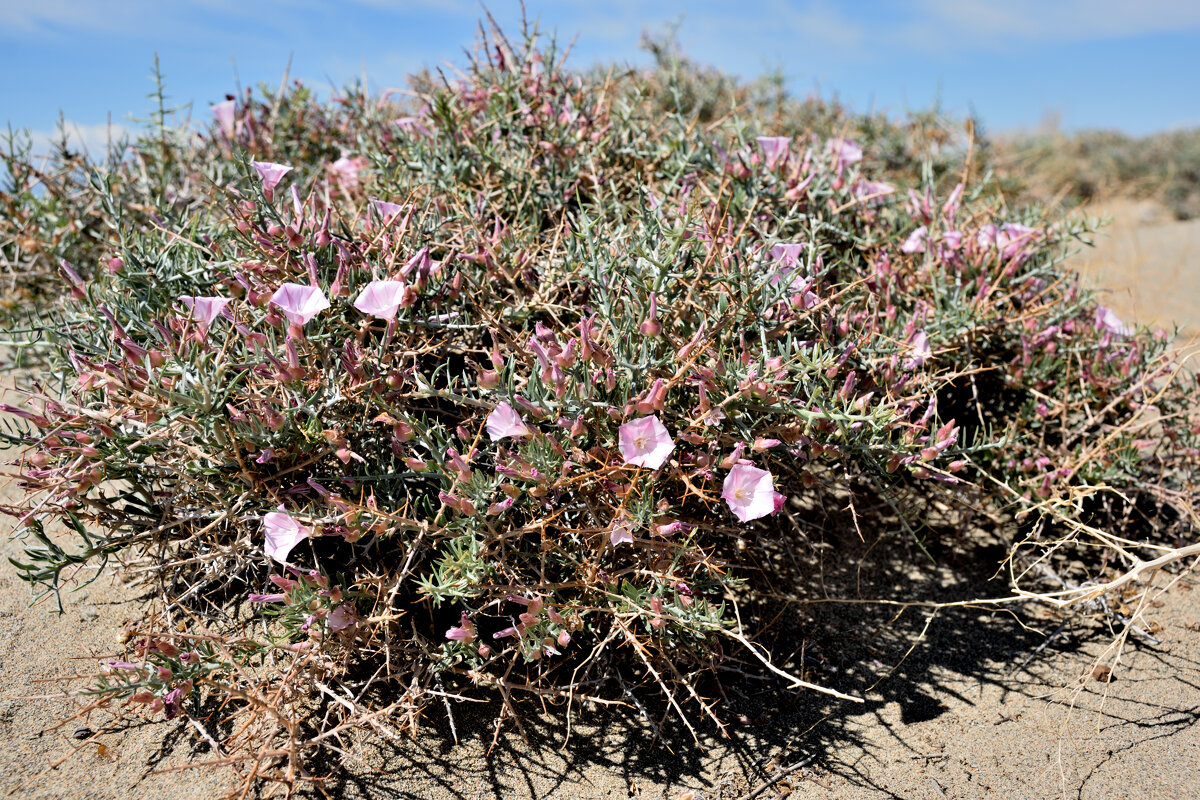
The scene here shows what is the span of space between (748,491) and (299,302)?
3.50 feet

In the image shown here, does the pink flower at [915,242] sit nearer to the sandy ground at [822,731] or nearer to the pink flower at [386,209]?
the sandy ground at [822,731]

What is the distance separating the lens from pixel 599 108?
2.59 metres

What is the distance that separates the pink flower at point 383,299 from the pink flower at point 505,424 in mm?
324

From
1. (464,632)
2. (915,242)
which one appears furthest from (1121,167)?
(464,632)

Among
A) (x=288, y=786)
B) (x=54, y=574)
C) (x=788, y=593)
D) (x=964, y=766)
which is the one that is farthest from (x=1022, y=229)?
(x=54, y=574)

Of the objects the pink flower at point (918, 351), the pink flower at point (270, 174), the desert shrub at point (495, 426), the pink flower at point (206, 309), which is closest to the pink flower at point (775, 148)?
the desert shrub at point (495, 426)

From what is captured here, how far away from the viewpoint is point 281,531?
5.40 feet

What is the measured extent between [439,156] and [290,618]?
1.51 metres

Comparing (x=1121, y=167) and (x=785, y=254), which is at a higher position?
(x=1121, y=167)

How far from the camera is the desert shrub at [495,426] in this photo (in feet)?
5.47

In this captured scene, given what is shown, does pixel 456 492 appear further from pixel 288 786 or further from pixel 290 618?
pixel 288 786

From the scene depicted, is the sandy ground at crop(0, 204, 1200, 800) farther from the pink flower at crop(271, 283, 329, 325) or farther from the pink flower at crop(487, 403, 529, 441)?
the pink flower at crop(271, 283, 329, 325)

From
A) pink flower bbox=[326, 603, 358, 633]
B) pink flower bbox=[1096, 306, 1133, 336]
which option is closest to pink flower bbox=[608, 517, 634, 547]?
pink flower bbox=[326, 603, 358, 633]

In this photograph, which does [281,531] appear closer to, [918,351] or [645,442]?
[645,442]
